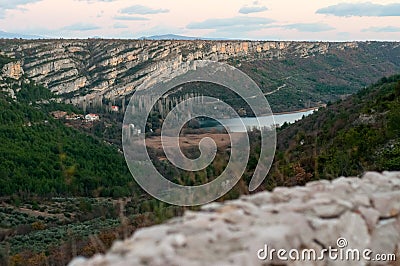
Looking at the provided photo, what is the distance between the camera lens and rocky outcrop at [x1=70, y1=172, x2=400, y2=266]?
2.45 metres

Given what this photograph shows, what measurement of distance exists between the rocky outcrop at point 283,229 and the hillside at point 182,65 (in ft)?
210

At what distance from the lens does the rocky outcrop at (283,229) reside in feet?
8.04

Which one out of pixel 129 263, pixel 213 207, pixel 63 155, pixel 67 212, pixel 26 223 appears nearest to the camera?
pixel 129 263

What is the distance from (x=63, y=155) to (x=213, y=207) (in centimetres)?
4280

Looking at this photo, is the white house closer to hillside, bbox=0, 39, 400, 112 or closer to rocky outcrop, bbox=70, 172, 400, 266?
hillside, bbox=0, 39, 400, 112

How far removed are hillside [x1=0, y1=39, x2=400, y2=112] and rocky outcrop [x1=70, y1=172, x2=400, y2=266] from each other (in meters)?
64.1

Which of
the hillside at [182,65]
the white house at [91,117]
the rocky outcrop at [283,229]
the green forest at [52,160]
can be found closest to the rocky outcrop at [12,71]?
the hillside at [182,65]

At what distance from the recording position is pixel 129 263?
2328 mm

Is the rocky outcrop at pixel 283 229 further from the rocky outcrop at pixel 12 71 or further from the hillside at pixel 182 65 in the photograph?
the hillside at pixel 182 65

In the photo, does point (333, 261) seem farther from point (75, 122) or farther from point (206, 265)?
→ point (75, 122)

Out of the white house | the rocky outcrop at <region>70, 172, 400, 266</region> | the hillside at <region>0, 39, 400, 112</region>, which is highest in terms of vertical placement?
the rocky outcrop at <region>70, 172, 400, 266</region>

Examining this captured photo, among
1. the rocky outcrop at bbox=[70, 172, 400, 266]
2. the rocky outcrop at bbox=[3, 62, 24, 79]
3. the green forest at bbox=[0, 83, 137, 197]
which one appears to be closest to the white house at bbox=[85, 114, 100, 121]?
the rocky outcrop at bbox=[3, 62, 24, 79]

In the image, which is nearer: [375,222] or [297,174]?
[375,222]

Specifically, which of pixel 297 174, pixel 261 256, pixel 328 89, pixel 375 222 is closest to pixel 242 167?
pixel 297 174
